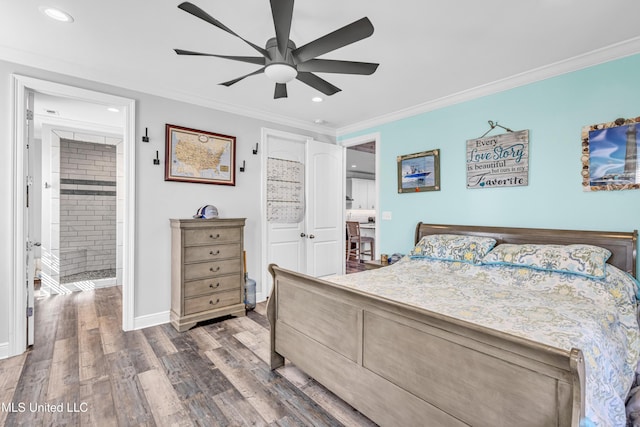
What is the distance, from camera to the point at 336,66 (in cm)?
203

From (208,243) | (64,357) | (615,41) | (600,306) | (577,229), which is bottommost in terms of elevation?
(64,357)

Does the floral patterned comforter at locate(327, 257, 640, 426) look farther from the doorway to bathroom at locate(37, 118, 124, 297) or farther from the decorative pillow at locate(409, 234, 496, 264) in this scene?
the doorway to bathroom at locate(37, 118, 124, 297)

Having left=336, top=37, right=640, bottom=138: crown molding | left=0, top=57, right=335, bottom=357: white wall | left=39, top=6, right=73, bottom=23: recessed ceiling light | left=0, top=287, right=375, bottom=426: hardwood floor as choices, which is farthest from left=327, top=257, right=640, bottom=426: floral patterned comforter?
left=39, top=6, right=73, bottom=23: recessed ceiling light

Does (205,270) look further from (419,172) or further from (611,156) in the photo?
(611,156)

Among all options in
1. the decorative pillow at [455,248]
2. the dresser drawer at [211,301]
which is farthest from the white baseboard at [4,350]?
the decorative pillow at [455,248]

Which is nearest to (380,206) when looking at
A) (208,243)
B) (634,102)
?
(208,243)

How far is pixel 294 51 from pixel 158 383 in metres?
2.44

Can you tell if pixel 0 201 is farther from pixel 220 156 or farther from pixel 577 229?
pixel 577 229

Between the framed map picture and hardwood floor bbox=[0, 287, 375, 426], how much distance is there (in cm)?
167

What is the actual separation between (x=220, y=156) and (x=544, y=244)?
136 inches

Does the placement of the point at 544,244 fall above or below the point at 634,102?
below

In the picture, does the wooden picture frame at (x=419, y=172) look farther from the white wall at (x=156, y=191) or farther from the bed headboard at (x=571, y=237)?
the white wall at (x=156, y=191)

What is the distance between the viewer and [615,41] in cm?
235

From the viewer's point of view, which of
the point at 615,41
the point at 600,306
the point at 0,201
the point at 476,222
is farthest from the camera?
the point at 476,222
